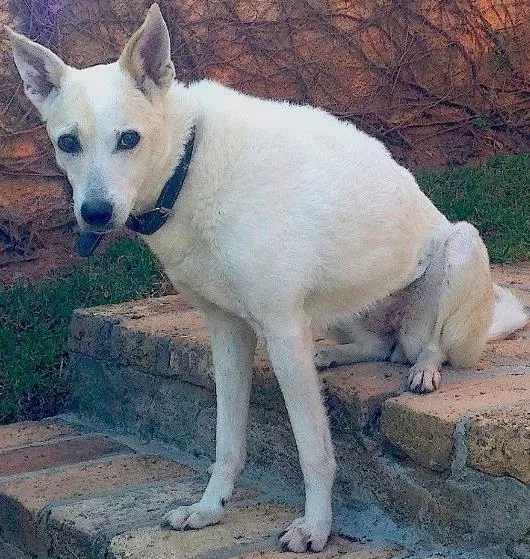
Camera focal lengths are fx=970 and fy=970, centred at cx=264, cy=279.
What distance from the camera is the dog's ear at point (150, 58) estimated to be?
2.61m

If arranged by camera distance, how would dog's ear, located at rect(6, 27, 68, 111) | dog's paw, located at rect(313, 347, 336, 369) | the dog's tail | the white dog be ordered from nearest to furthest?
the white dog
dog's ear, located at rect(6, 27, 68, 111)
dog's paw, located at rect(313, 347, 336, 369)
the dog's tail

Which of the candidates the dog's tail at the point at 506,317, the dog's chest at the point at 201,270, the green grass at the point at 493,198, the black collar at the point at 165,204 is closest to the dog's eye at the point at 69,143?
the black collar at the point at 165,204

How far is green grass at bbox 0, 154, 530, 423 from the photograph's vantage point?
411cm

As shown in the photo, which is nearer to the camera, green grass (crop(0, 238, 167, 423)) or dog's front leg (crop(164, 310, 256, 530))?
dog's front leg (crop(164, 310, 256, 530))

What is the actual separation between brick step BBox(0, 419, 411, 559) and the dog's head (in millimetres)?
891

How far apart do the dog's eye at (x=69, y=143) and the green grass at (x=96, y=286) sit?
68.5 inches

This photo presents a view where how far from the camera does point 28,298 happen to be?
4.57m

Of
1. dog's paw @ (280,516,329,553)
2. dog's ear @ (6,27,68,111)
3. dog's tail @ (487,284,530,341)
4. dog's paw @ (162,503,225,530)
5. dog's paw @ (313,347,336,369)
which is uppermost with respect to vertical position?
dog's ear @ (6,27,68,111)

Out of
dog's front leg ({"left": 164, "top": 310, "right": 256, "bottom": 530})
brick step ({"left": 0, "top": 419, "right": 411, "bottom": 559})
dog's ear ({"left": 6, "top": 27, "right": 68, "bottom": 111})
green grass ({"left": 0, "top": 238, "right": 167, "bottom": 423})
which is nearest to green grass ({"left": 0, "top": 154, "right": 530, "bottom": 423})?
green grass ({"left": 0, "top": 238, "right": 167, "bottom": 423})

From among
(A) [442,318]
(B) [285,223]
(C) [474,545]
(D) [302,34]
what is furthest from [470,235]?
(D) [302,34]

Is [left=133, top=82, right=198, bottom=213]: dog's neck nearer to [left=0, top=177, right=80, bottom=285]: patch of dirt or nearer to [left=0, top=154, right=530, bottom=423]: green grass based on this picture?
[left=0, top=154, right=530, bottom=423]: green grass

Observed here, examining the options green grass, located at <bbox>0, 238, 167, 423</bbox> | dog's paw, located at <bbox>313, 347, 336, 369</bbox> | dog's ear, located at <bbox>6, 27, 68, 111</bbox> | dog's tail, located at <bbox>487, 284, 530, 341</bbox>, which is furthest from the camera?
green grass, located at <bbox>0, 238, 167, 423</bbox>

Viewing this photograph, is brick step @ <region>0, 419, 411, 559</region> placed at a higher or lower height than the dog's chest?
lower

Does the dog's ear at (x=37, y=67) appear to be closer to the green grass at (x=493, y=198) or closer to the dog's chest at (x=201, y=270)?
the dog's chest at (x=201, y=270)
